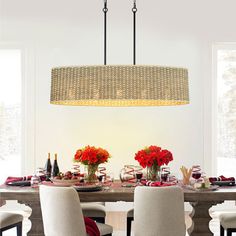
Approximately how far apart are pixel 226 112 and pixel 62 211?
3.71 meters

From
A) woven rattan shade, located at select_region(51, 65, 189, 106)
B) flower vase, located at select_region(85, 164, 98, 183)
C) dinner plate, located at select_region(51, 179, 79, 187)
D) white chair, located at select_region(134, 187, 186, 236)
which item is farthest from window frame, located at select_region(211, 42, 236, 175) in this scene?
white chair, located at select_region(134, 187, 186, 236)

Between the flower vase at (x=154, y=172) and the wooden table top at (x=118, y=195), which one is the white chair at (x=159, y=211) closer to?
the wooden table top at (x=118, y=195)

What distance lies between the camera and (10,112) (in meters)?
6.59

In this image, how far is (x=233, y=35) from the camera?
6426 mm

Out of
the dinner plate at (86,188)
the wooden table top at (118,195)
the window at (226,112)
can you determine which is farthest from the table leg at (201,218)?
the window at (226,112)

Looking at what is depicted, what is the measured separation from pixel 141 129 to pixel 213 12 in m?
1.72

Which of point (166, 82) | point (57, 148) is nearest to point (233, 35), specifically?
point (57, 148)

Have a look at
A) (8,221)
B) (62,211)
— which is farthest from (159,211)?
(8,221)

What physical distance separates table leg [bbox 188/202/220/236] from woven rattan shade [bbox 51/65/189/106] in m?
0.80

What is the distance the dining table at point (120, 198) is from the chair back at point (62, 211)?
260 millimetres

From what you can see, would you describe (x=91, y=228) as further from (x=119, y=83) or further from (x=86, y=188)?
(x=119, y=83)

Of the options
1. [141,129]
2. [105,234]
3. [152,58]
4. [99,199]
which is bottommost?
[105,234]

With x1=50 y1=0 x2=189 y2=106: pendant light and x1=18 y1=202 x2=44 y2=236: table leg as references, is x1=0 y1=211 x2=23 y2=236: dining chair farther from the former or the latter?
x1=50 y1=0 x2=189 y2=106: pendant light

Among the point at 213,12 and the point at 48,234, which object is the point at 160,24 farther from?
the point at 48,234
